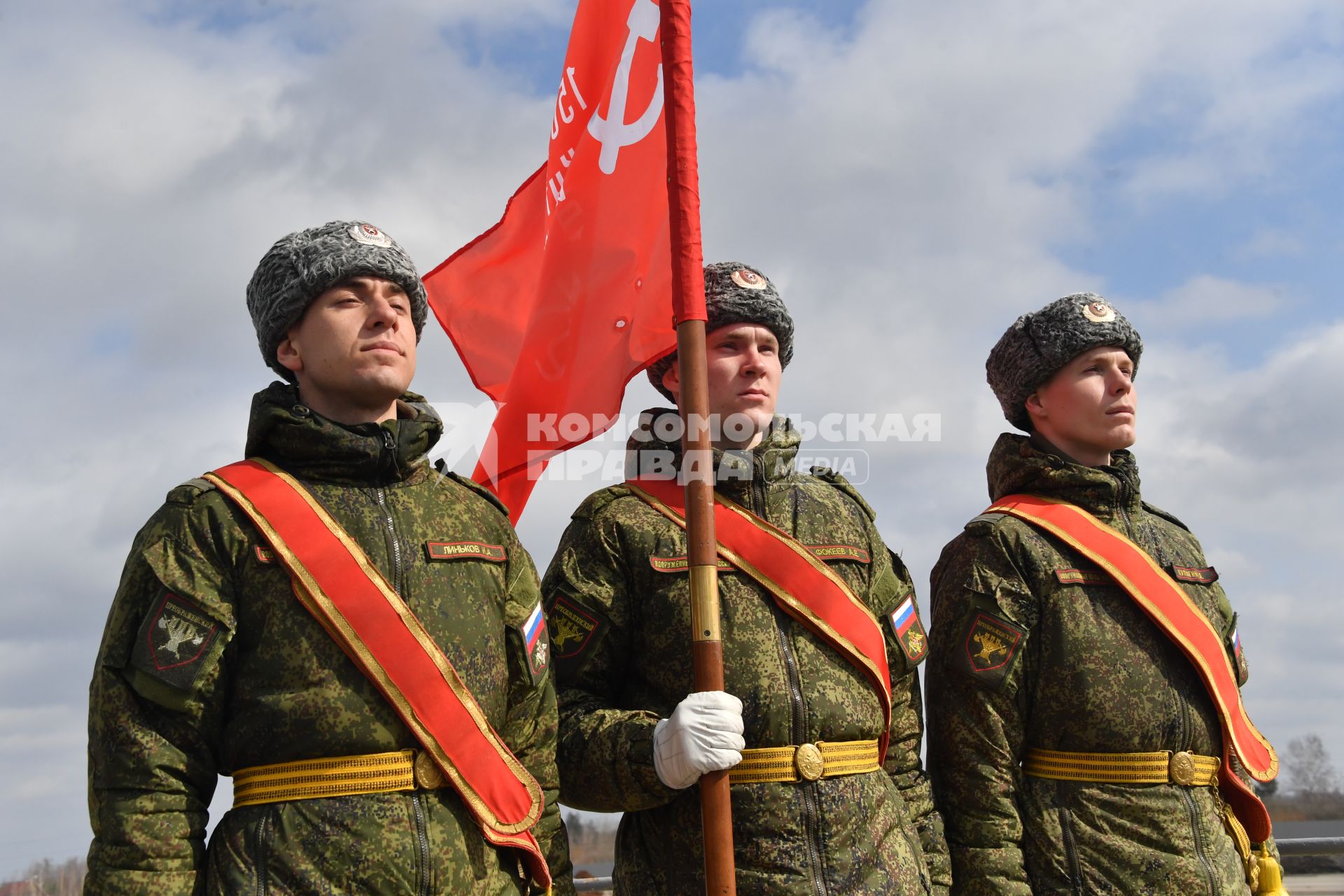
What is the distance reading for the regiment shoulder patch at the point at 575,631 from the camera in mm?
4602

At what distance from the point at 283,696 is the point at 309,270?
132 centimetres

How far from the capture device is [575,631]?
4.61 m

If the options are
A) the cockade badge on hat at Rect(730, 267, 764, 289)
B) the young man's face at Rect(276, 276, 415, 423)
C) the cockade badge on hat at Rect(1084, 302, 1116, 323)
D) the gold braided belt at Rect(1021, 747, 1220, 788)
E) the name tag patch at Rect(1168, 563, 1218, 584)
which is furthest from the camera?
the cockade badge on hat at Rect(1084, 302, 1116, 323)

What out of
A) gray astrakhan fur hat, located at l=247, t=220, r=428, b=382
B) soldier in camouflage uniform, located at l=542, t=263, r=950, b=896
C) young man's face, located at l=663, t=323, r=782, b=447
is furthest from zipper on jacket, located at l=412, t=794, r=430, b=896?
young man's face, located at l=663, t=323, r=782, b=447

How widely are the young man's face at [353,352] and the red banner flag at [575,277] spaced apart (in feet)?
3.25

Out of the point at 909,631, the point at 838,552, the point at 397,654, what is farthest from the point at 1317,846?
the point at 397,654

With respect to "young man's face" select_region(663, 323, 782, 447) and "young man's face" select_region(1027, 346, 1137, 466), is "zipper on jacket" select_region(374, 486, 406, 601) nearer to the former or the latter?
"young man's face" select_region(663, 323, 782, 447)

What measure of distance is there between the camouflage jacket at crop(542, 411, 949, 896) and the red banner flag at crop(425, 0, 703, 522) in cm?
34

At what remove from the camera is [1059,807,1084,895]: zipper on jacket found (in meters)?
4.80

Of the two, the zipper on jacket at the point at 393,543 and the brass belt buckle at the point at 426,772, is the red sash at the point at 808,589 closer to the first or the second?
the zipper on jacket at the point at 393,543

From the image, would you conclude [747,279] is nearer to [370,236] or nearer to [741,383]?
[741,383]

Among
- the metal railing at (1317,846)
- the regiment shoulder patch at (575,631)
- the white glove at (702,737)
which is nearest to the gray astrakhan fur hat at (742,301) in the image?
the regiment shoulder patch at (575,631)

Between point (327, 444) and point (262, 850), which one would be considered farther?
point (327, 444)

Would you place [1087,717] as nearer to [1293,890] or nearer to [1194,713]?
[1194,713]
